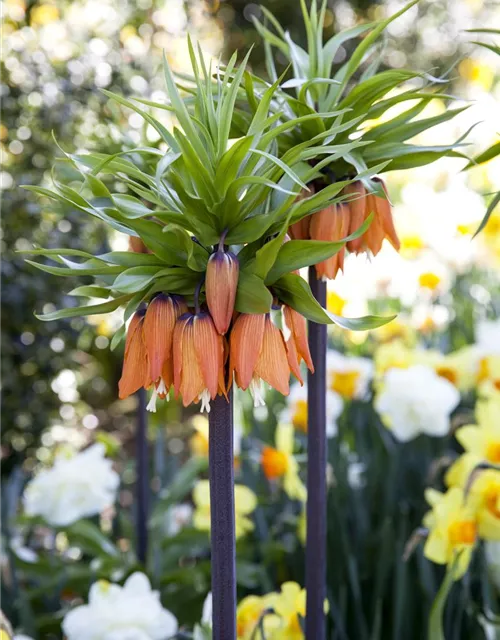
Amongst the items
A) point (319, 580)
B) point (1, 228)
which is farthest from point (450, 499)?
point (1, 228)

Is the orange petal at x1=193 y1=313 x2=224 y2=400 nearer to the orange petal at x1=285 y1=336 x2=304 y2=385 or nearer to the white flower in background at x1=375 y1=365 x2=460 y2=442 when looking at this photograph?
the orange petal at x1=285 y1=336 x2=304 y2=385

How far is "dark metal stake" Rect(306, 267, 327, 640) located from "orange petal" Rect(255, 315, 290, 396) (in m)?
0.15

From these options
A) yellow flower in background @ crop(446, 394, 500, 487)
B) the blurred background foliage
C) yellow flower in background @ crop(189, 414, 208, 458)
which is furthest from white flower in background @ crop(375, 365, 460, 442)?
yellow flower in background @ crop(189, 414, 208, 458)

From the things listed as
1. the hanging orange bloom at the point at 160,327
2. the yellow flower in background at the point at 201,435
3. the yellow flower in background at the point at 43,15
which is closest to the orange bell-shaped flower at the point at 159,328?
the hanging orange bloom at the point at 160,327

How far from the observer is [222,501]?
57 cm

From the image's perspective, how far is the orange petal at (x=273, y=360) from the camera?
55cm

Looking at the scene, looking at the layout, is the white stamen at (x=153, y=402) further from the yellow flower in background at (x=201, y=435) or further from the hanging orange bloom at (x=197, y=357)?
the yellow flower in background at (x=201, y=435)

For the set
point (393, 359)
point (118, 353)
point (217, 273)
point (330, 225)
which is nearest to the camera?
point (217, 273)

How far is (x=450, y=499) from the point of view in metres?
1.08

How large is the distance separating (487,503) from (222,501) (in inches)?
24.8

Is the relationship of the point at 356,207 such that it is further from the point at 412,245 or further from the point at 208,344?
the point at 412,245

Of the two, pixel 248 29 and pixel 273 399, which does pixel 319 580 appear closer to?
pixel 273 399

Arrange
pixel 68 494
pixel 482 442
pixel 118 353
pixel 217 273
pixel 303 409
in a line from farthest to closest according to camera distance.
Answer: pixel 118 353
pixel 303 409
pixel 68 494
pixel 482 442
pixel 217 273

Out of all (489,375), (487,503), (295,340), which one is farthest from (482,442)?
(295,340)
